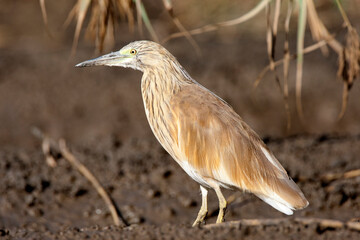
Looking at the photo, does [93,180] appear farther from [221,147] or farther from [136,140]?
[221,147]

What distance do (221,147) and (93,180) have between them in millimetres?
1867

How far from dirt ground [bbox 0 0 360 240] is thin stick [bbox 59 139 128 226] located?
89 millimetres

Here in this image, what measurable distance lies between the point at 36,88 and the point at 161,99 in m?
4.22

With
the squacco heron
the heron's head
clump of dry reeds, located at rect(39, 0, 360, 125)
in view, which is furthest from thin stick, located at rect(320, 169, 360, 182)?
the heron's head

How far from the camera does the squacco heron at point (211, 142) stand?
383 centimetres

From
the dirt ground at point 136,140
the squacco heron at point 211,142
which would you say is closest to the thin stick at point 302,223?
the dirt ground at point 136,140

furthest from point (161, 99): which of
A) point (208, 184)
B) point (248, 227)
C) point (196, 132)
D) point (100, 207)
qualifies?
point (100, 207)

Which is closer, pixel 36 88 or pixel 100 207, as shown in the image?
pixel 100 207

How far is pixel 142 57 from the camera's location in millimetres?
4180

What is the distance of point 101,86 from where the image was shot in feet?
26.0

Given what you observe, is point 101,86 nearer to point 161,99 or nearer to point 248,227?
point 161,99

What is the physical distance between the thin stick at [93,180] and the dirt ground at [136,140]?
89 millimetres

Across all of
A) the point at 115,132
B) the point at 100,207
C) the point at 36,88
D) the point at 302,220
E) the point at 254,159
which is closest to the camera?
the point at 302,220

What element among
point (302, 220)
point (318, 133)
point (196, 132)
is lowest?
point (318, 133)
